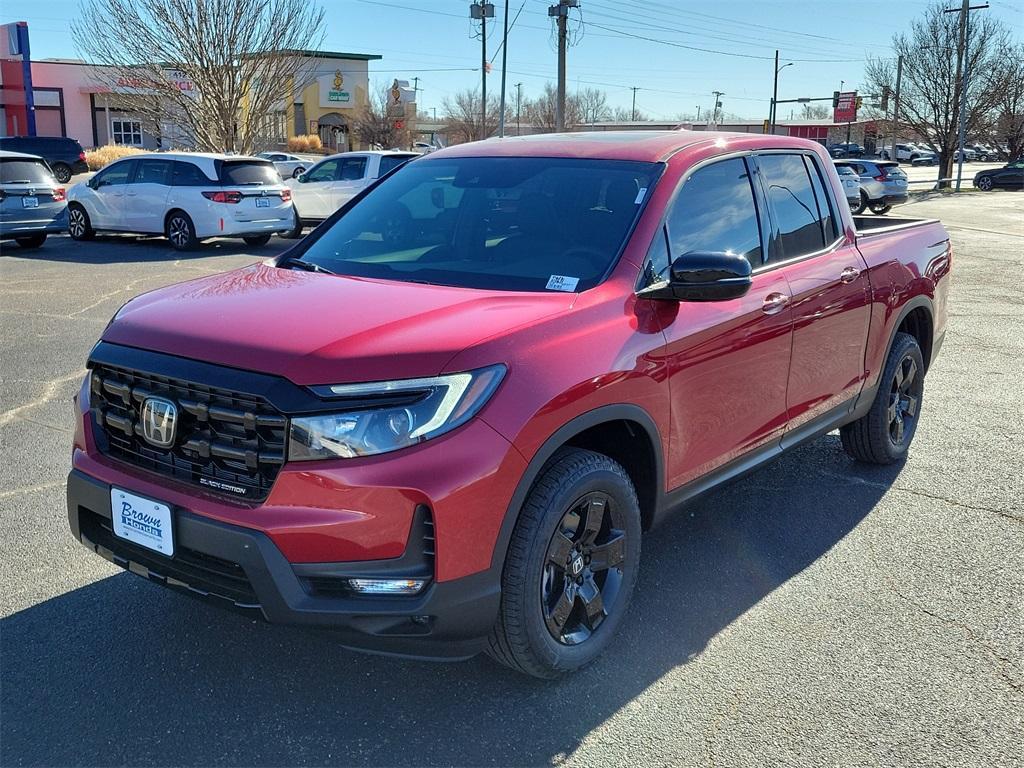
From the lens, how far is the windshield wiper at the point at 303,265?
3.87 metres

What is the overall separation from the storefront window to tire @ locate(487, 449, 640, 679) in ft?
184

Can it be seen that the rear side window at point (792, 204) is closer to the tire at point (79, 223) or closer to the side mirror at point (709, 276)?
the side mirror at point (709, 276)

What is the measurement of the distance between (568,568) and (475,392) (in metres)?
0.79

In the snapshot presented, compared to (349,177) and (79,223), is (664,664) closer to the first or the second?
(349,177)

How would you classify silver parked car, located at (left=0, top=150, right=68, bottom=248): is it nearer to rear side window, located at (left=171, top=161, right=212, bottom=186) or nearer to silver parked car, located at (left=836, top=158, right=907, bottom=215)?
rear side window, located at (left=171, top=161, right=212, bottom=186)

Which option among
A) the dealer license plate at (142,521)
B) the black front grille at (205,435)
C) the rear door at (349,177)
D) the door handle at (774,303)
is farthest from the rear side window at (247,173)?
the dealer license plate at (142,521)

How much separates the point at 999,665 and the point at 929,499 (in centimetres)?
173

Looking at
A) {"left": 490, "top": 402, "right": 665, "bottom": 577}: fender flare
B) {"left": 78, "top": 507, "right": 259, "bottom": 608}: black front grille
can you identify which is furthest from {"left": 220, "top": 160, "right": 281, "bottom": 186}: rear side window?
{"left": 490, "top": 402, "right": 665, "bottom": 577}: fender flare

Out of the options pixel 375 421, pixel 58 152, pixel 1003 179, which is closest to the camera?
pixel 375 421

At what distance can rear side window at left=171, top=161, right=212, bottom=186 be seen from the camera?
51.9 feet

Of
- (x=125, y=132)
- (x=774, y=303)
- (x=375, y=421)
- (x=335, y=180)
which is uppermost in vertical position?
(x=125, y=132)

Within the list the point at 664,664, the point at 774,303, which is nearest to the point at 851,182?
the point at 774,303

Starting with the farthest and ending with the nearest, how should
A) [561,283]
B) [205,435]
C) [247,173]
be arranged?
[247,173] < [561,283] < [205,435]

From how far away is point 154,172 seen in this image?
1625cm
